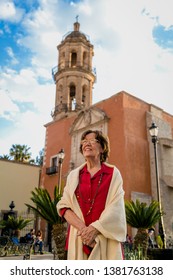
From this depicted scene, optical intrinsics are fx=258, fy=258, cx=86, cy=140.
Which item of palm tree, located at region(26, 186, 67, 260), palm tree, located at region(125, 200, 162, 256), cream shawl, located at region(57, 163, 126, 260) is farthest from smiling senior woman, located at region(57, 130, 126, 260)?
palm tree, located at region(125, 200, 162, 256)

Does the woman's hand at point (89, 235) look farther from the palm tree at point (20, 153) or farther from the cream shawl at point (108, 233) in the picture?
the palm tree at point (20, 153)

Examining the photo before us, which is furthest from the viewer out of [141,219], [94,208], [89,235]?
[141,219]

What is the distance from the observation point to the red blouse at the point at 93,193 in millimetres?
1928

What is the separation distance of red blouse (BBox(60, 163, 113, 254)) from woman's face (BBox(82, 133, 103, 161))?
0.41 feet

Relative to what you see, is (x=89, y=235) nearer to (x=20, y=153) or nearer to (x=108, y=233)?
(x=108, y=233)

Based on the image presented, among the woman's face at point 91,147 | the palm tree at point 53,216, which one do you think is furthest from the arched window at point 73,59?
the woman's face at point 91,147

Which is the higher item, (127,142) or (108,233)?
(127,142)

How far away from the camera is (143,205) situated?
706 centimetres

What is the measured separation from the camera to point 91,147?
7.21 feet

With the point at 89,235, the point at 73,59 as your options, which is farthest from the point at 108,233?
the point at 73,59

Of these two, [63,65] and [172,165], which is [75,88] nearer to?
[63,65]

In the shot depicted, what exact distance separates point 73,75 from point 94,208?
25.3 metres

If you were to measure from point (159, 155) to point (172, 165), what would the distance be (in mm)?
1118
